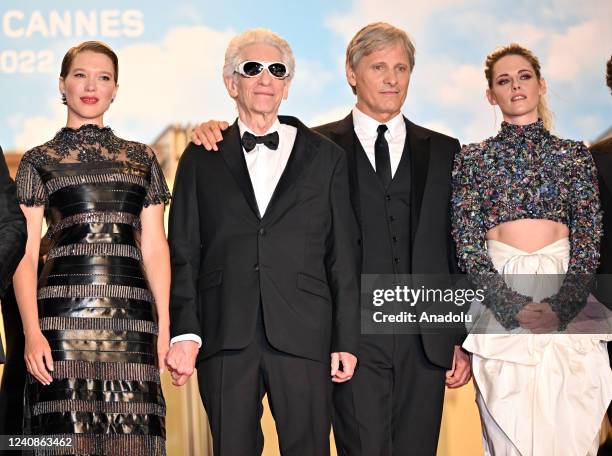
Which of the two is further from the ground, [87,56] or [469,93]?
[469,93]

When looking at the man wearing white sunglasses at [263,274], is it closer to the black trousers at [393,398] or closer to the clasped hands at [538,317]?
the black trousers at [393,398]

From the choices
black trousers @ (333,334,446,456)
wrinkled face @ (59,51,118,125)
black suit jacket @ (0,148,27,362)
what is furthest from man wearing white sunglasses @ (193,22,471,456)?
black suit jacket @ (0,148,27,362)

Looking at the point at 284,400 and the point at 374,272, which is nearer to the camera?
the point at 284,400

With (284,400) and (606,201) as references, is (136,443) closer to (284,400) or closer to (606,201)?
(284,400)

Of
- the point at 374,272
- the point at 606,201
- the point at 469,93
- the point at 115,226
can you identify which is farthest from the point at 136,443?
the point at 469,93

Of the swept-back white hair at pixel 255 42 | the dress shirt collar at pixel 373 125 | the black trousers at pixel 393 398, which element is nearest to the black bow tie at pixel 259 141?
the swept-back white hair at pixel 255 42

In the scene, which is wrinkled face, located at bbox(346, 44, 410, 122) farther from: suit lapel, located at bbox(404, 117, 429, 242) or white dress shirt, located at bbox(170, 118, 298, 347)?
white dress shirt, located at bbox(170, 118, 298, 347)

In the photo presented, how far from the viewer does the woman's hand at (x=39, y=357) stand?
10.7 feet

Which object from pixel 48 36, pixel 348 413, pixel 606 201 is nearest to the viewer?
pixel 348 413

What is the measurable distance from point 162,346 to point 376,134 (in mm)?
1092

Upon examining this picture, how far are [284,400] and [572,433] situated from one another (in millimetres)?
973

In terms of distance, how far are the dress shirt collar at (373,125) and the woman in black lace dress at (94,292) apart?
794 millimetres

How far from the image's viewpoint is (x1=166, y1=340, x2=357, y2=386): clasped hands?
331cm

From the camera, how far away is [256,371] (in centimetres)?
331
